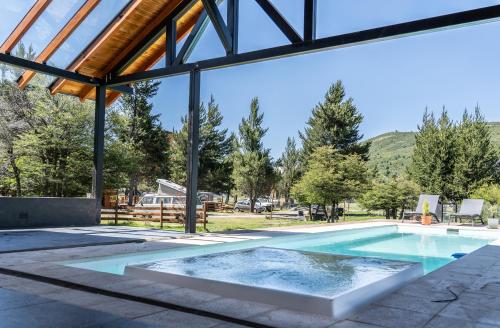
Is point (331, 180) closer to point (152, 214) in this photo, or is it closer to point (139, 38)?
point (152, 214)

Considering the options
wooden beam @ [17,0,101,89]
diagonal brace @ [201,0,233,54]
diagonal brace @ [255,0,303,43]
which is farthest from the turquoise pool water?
wooden beam @ [17,0,101,89]

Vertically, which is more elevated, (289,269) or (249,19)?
(249,19)

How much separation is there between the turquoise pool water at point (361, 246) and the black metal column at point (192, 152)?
1719mm

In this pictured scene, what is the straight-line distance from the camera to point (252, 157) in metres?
30.4

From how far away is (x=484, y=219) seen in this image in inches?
609

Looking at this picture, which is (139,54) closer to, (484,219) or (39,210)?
(39,210)

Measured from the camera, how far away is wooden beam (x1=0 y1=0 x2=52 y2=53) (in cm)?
882

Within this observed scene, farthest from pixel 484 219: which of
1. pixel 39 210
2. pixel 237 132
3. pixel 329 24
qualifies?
pixel 237 132

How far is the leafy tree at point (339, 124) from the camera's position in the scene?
105ft

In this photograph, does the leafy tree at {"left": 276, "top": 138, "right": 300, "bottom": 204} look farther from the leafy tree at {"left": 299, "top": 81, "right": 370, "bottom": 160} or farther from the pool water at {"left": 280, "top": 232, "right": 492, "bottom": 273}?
the pool water at {"left": 280, "top": 232, "right": 492, "bottom": 273}

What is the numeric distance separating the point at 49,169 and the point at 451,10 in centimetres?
1494

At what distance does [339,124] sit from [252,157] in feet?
23.3

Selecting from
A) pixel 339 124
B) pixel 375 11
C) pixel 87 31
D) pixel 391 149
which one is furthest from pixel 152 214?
pixel 391 149

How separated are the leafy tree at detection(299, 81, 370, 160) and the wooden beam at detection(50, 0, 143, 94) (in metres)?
23.2
